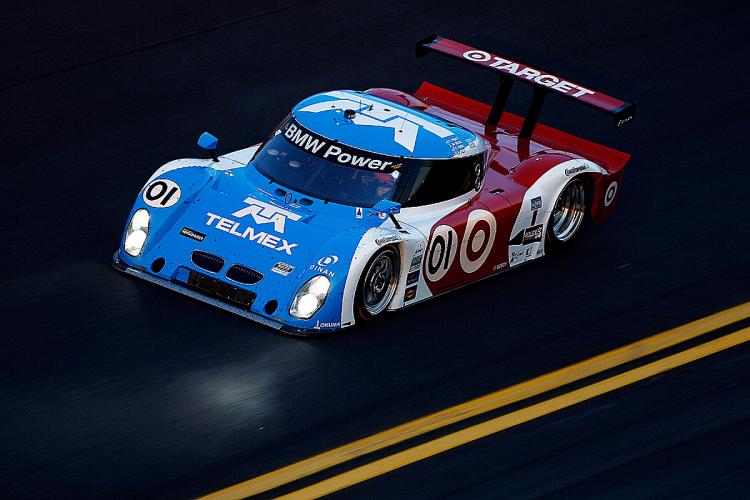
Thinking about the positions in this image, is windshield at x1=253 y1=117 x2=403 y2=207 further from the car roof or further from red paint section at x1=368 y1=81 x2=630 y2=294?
red paint section at x1=368 y1=81 x2=630 y2=294

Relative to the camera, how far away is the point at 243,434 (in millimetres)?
9648

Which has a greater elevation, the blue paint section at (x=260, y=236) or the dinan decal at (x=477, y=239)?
the dinan decal at (x=477, y=239)

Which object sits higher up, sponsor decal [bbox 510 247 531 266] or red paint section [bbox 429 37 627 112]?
red paint section [bbox 429 37 627 112]

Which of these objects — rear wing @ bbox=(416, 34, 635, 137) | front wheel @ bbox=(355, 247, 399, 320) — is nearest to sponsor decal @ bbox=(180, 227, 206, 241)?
front wheel @ bbox=(355, 247, 399, 320)

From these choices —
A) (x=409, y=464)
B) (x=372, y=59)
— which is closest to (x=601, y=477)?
(x=409, y=464)

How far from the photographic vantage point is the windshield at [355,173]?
11.6 m

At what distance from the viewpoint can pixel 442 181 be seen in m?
11.8

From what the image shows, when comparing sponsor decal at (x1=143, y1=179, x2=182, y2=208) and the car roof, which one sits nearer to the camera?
sponsor decal at (x1=143, y1=179, x2=182, y2=208)

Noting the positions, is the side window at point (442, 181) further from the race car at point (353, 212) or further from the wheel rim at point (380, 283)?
the wheel rim at point (380, 283)

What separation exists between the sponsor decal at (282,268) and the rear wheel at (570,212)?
2799mm

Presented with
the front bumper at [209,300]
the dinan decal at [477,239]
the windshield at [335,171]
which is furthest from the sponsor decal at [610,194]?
the front bumper at [209,300]

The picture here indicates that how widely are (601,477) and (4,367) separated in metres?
4.00

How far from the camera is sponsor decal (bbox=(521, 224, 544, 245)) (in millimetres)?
12250

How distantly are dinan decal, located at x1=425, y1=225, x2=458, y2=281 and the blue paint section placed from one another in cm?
46
